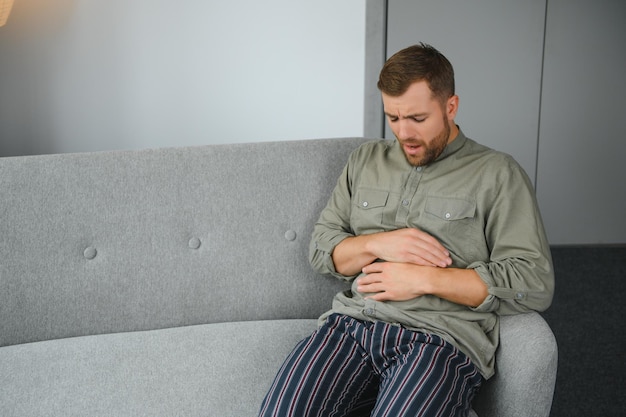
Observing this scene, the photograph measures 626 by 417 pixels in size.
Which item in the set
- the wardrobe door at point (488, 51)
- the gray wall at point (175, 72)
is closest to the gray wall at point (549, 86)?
the wardrobe door at point (488, 51)

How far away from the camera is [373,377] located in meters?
1.54

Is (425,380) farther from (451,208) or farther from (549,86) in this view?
(549,86)

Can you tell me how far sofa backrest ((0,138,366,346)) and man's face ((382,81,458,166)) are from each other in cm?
41

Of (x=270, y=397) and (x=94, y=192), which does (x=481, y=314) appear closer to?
(x=270, y=397)

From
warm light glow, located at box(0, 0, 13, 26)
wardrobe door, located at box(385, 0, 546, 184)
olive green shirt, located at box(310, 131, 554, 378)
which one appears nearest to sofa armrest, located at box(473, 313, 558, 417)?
olive green shirt, located at box(310, 131, 554, 378)

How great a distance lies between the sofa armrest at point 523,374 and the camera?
1.42 m

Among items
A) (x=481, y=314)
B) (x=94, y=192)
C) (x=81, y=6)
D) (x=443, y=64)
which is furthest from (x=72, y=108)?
(x=481, y=314)

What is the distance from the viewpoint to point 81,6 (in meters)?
2.76

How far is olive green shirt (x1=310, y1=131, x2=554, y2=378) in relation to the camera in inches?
60.1

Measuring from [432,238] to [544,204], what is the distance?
2.62m

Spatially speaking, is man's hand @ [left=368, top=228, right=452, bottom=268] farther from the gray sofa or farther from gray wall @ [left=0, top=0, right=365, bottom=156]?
gray wall @ [left=0, top=0, right=365, bottom=156]

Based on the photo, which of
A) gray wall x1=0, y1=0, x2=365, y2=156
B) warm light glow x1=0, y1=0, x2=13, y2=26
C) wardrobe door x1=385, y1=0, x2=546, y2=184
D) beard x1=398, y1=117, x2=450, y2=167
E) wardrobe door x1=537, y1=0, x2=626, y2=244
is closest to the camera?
beard x1=398, y1=117, x2=450, y2=167

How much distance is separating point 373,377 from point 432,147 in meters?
0.54

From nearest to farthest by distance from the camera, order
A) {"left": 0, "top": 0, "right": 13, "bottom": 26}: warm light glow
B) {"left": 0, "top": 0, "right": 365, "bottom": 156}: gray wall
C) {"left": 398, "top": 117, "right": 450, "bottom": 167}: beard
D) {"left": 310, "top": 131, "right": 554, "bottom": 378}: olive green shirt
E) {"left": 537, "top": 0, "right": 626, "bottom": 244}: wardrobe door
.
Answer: {"left": 310, "top": 131, "right": 554, "bottom": 378}: olive green shirt → {"left": 398, "top": 117, "right": 450, "bottom": 167}: beard → {"left": 0, "top": 0, "right": 13, "bottom": 26}: warm light glow → {"left": 0, "top": 0, "right": 365, "bottom": 156}: gray wall → {"left": 537, "top": 0, "right": 626, "bottom": 244}: wardrobe door
